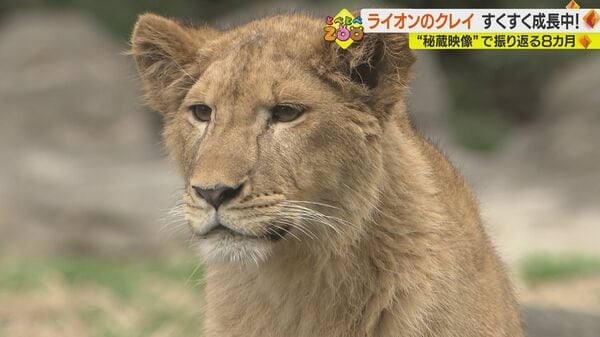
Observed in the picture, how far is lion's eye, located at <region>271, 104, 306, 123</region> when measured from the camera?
3080 mm

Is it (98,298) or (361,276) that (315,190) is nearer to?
(361,276)

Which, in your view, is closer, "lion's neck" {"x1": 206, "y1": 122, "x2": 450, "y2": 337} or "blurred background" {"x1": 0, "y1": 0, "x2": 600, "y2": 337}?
"lion's neck" {"x1": 206, "y1": 122, "x2": 450, "y2": 337}

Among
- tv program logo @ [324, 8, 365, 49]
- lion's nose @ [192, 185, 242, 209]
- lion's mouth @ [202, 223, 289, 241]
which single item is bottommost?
lion's mouth @ [202, 223, 289, 241]

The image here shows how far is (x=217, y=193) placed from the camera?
2885mm

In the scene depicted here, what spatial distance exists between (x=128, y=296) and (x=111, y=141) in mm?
5960

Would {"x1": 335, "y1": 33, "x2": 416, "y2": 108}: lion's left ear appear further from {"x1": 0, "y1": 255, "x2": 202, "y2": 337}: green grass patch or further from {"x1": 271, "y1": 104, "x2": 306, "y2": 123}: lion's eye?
{"x1": 0, "y1": 255, "x2": 202, "y2": 337}: green grass patch

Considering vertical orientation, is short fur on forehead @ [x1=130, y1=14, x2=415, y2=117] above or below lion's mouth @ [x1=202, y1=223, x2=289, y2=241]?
above

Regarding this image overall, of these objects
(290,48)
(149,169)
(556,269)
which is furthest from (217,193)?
(149,169)

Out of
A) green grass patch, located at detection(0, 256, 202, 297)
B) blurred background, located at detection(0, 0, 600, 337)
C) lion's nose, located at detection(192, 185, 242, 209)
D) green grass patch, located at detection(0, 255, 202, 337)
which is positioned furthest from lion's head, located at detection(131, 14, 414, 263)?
green grass patch, located at detection(0, 256, 202, 297)

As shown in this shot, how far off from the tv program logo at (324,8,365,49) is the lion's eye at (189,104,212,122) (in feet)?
1.33

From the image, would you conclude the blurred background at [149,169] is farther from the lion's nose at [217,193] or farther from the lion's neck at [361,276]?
the lion's nose at [217,193]

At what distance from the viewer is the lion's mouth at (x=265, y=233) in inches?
116

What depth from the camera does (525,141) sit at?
15.6 meters

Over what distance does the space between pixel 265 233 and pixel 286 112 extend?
35cm
